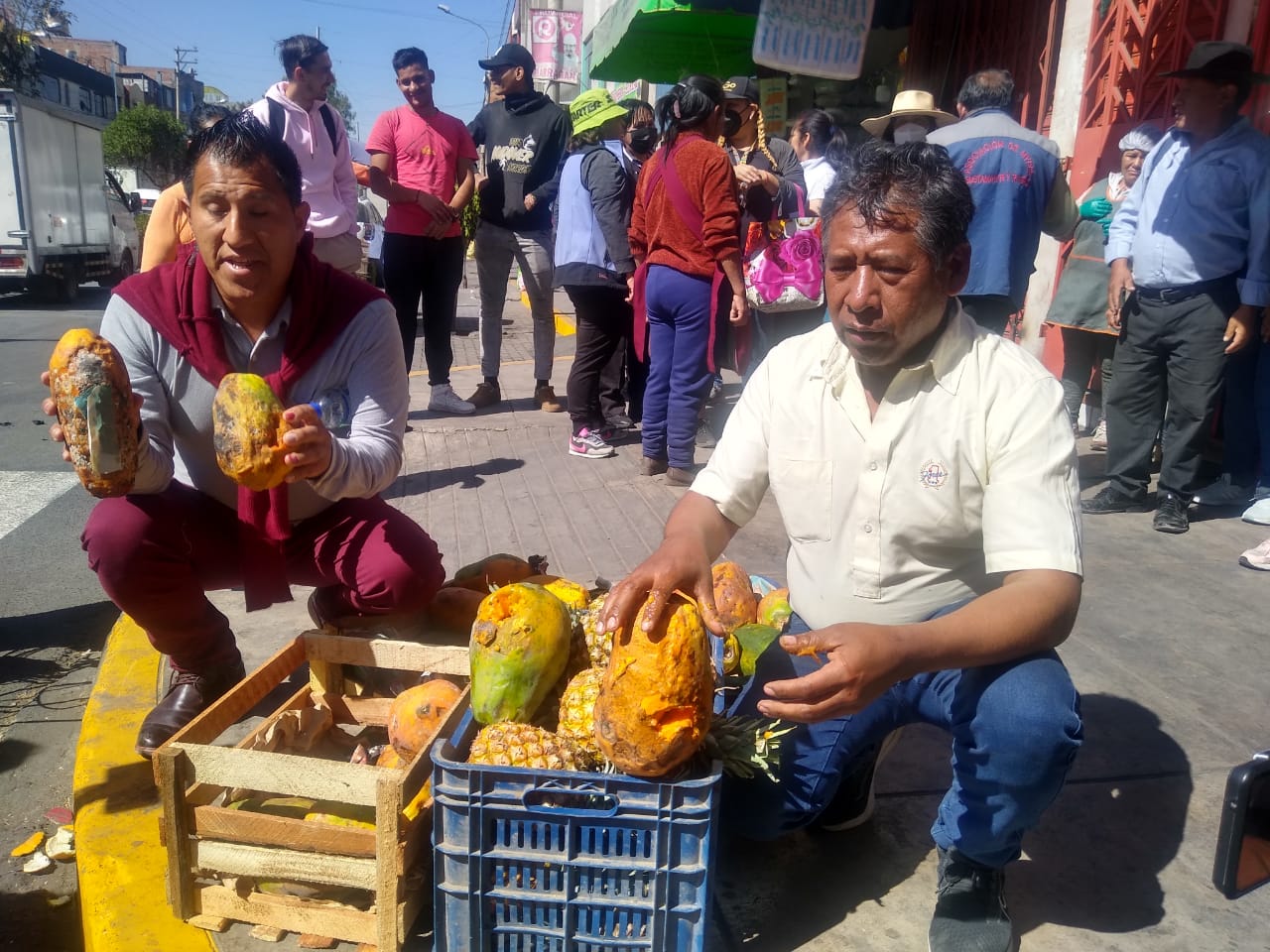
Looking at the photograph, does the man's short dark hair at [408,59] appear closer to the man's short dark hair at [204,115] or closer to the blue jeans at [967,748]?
the man's short dark hair at [204,115]

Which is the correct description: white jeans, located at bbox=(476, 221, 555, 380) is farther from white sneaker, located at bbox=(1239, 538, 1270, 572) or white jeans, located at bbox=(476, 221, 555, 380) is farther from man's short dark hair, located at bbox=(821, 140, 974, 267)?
man's short dark hair, located at bbox=(821, 140, 974, 267)

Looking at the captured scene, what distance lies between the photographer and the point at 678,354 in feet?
17.6

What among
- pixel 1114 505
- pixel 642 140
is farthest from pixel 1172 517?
pixel 642 140

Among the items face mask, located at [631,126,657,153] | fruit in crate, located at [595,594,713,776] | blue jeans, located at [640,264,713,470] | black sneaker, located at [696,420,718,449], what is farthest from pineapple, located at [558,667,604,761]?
face mask, located at [631,126,657,153]

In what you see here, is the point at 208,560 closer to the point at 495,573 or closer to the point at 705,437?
the point at 495,573

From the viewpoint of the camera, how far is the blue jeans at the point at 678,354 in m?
5.24

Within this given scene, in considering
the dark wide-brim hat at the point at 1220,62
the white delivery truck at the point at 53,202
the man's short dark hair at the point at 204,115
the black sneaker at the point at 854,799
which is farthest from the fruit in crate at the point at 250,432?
the white delivery truck at the point at 53,202

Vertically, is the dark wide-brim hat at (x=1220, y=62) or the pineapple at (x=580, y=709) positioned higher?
the dark wide-brim hat at (x=1220, y=62)

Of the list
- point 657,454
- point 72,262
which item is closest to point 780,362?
point 657,454

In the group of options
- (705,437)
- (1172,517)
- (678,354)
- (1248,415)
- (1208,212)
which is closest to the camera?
(1208,212)

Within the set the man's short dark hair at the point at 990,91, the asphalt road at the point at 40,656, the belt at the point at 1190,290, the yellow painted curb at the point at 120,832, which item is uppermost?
the man's short dark hair at the point at 990,91

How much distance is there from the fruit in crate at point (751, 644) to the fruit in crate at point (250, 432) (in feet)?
3.96

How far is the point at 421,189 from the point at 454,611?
421 cm

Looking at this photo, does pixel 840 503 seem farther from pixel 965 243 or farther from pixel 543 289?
pixel 543 289
